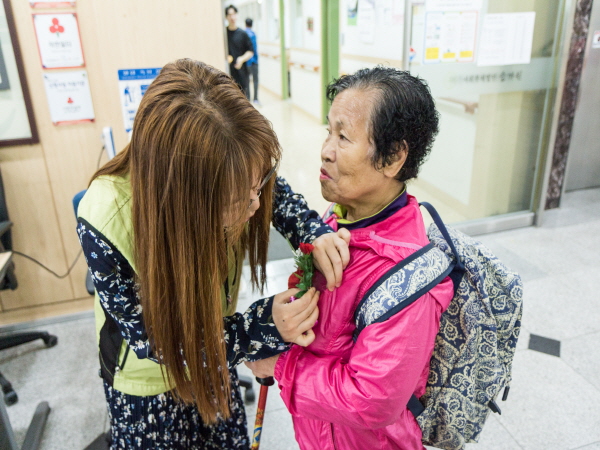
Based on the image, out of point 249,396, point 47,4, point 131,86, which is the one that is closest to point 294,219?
point 249,396

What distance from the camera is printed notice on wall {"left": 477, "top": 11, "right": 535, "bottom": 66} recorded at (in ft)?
10.1

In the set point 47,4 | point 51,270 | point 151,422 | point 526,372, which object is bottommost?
point 526,372

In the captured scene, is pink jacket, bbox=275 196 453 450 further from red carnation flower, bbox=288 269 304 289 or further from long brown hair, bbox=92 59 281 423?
long brown hair, bbox=92 59 281 423

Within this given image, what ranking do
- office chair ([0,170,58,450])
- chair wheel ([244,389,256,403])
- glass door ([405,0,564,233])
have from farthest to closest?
glass door ([405,0,564,233]) → chair wheel ([244,389,256,403]) → office chair ([0,170,58,450])

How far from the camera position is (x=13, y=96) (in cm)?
222

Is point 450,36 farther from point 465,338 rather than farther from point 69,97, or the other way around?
point 465,338

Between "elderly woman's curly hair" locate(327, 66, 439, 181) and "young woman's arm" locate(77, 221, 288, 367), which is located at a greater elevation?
"elderly woman's curly hair" locate(327, 66, 439, 181)

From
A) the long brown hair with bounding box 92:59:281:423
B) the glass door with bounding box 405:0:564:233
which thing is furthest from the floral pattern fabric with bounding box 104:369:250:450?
the glass door with bounding box 405:0:564:233

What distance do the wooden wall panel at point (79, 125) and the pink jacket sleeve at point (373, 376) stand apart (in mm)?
1953

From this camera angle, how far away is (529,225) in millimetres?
3703

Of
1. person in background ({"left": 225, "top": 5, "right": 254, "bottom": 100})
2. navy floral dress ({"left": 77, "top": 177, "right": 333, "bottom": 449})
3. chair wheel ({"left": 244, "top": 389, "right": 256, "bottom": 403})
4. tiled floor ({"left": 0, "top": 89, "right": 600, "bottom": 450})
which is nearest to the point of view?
navy floral dress ({"left": 77, "top": 177, "right": 333, "bottom": 449})

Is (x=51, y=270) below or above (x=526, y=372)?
above

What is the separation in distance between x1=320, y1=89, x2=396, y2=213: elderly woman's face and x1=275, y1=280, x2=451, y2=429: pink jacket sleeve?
275 millimetres

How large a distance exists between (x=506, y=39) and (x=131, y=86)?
8.50 feet
